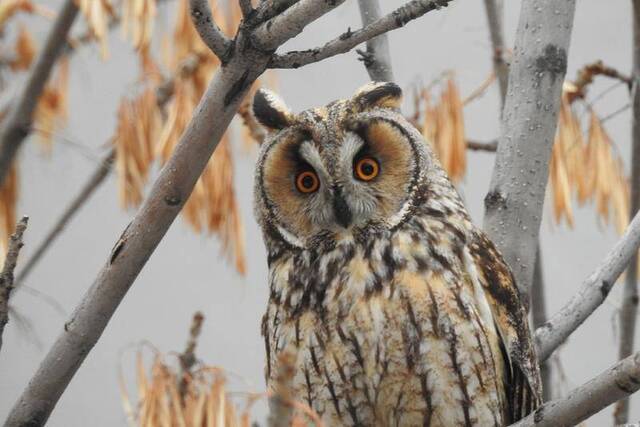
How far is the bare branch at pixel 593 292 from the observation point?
187 cm

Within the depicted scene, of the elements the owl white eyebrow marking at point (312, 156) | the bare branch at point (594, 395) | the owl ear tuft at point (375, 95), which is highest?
the owl ear tuft at point (375, 95)

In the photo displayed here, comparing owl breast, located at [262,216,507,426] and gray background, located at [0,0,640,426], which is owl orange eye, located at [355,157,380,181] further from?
gray background, located at [0,0,640,426]

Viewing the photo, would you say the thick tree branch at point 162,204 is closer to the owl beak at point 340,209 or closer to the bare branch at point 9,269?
the bare branch at point 9,269

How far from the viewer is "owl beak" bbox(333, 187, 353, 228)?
1936mm

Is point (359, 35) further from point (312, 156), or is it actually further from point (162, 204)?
point (312, 156)

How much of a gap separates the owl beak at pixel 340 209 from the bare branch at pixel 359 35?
1.69 feet

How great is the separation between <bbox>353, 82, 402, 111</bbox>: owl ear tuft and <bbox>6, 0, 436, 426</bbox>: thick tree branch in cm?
63

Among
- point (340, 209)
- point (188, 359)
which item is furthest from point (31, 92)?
point (340, 209)

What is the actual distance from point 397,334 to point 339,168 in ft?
1.07

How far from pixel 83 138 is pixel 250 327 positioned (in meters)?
1.26

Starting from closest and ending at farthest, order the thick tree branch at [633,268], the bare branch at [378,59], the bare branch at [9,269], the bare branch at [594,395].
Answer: the bare branch at [594,395], the bare branch at [9,269], the bare branch at [378,59], the thick tree branch at [633,268]

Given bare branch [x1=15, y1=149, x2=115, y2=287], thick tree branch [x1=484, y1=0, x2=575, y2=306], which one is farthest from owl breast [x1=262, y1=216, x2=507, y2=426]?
bare branch [x1=15, y1=149, x2=115, y2=287]

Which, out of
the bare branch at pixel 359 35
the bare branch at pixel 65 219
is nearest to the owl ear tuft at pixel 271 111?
the bare branch at pixel 359 35

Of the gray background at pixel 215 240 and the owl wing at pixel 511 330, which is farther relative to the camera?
the gray background at pixel 215 240
